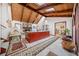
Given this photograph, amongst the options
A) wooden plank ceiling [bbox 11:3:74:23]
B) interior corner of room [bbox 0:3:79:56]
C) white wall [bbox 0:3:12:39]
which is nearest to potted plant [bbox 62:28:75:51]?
interior corner of room [bbox 0:3:79:56]

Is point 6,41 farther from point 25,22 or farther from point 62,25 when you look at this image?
point 62,25

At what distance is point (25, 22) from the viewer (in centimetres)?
186

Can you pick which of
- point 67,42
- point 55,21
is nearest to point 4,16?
point 55,21

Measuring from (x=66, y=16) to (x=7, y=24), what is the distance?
0.84 meters

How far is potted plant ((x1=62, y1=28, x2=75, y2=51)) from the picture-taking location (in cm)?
182

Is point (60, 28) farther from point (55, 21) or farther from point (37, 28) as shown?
point (37, 28)

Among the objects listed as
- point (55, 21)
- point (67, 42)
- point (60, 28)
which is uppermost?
point (55, 21)

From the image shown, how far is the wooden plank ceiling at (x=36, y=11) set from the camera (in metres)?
1.81

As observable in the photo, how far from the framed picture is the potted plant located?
52mm

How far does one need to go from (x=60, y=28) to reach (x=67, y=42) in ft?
0.73

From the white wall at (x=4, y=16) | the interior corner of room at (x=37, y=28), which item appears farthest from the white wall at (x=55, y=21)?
the white wall at (x=4, y=16)

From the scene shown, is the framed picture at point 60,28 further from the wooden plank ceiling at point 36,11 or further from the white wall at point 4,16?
the white wall at point 4,16

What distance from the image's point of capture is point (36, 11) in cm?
185

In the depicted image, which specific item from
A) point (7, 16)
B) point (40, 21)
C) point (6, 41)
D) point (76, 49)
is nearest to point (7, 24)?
point (7, 16)
